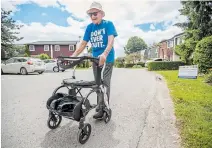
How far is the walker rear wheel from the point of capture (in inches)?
94.0

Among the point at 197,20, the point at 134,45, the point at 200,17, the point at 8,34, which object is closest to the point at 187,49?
the point at 197,20

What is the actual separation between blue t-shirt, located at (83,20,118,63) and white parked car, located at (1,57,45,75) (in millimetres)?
11671

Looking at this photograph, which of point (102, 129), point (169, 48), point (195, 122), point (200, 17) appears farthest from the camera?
point (169, 48)

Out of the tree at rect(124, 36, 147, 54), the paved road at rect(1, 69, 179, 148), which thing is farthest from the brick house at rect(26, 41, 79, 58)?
the tree at rect(124, 36, 147, 54)

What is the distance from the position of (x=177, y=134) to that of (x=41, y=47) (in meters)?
42.2

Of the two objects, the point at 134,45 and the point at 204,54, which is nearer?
the point at 204,54

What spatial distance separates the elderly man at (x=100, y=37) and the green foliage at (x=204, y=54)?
940 centimetres

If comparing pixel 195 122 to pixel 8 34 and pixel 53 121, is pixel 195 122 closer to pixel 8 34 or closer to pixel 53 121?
pixel 53 121

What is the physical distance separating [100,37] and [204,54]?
9700 millimetres

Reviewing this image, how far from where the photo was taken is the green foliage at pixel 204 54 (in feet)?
34.4

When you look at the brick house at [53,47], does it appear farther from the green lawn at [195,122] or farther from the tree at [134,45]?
the tree at [134,45]

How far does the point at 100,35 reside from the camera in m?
2.95

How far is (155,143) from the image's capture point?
2.46 m

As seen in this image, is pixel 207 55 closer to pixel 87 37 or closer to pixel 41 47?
pixel 87 37
